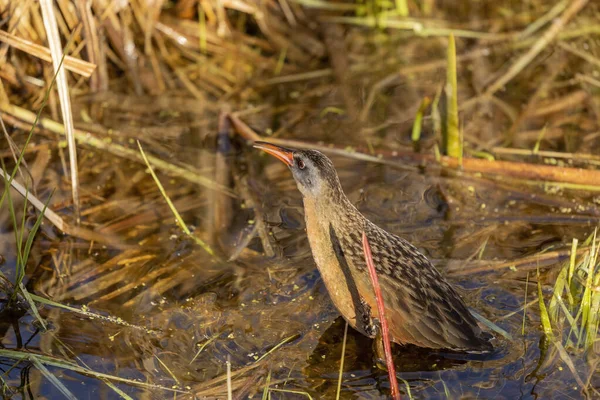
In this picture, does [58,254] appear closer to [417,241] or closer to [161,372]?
[161,372]

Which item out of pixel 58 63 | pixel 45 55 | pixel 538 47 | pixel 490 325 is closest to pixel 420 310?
pixel 490 325

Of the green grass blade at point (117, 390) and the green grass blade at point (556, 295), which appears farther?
the green grass blade at point (556, 295)

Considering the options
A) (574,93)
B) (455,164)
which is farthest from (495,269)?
(574,93)

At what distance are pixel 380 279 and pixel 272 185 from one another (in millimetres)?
1685

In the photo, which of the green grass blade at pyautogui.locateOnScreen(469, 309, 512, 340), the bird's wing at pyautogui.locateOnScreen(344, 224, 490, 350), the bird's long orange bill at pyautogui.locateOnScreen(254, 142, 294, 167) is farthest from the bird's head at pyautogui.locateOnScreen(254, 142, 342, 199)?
the green grass blade at pyautogui.locateOnScreen(469, 309, 512, 340)

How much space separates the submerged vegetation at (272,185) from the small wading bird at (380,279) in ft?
0.52

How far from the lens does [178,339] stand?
13.3 ft

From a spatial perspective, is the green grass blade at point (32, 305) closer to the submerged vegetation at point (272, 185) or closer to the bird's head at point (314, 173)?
the submerged vegetation at point (272, 185)

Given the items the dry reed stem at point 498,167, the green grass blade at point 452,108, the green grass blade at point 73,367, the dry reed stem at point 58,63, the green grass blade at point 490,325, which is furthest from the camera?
the dry reed stem at point 498,167

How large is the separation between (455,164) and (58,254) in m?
2.51

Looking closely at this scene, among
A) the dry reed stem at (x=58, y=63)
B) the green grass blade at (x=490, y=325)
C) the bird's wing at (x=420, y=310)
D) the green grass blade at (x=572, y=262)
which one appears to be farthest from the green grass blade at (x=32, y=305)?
the green grass blade at (x=572, y=262)

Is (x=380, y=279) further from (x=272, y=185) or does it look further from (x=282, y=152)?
Result: (x=272, y=185)

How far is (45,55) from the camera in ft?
16.5

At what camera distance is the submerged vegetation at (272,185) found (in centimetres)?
393
